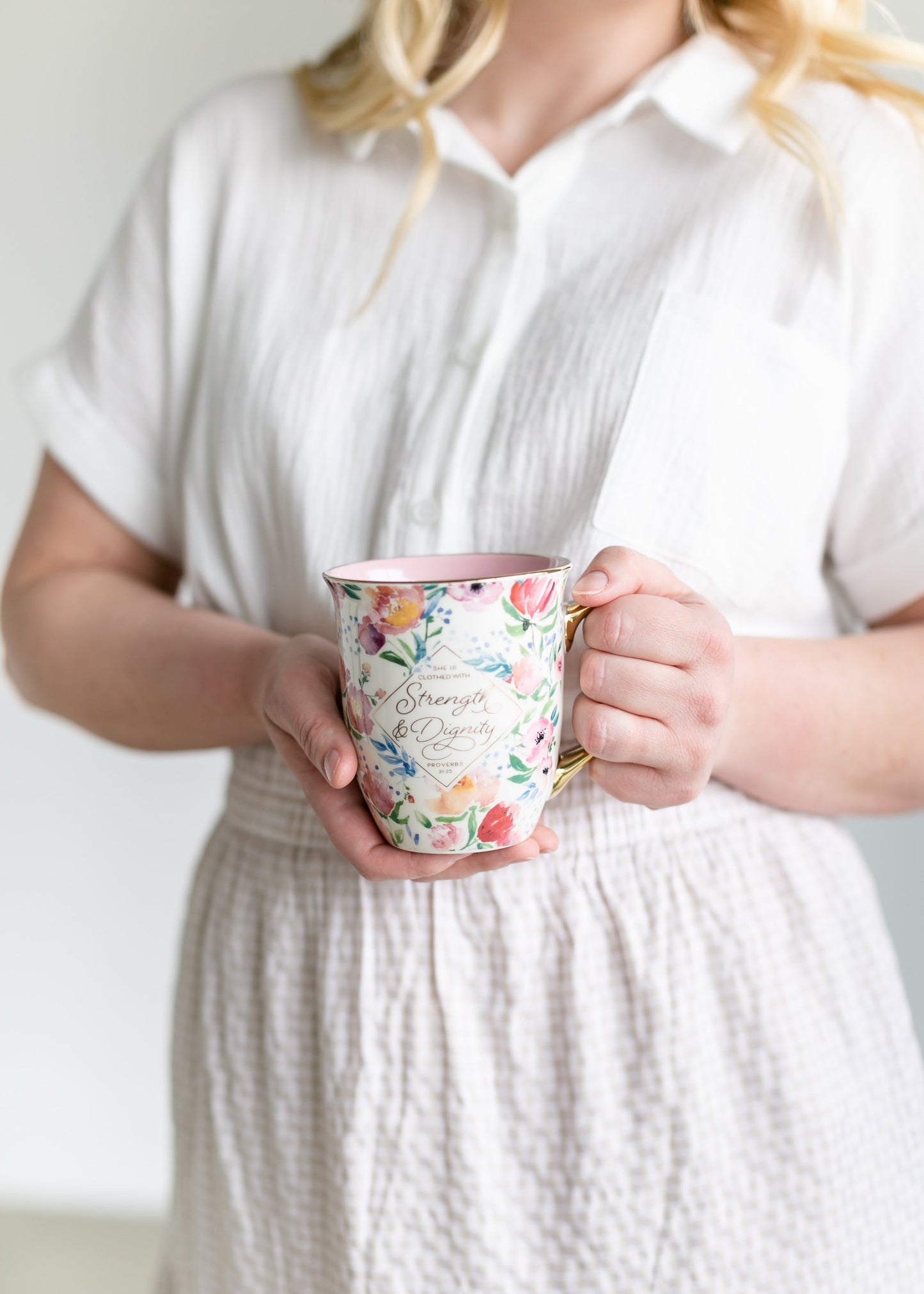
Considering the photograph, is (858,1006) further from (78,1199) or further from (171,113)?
(78,1199)

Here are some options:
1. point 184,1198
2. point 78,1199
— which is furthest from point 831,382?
point 78,1199

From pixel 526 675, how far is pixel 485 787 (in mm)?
57

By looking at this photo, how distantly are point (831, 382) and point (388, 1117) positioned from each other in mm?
522

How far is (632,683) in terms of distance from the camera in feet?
1.82

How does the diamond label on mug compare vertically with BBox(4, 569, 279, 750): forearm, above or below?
above

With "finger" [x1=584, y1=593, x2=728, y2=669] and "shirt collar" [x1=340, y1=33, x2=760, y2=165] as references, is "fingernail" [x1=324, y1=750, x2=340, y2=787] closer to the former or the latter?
"finger" [x1=584, y1=593, x2=728, y2=669]

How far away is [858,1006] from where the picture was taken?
73cm

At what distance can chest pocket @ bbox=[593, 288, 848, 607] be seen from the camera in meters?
0.69

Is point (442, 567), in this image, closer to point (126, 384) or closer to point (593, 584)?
point (593, 584)

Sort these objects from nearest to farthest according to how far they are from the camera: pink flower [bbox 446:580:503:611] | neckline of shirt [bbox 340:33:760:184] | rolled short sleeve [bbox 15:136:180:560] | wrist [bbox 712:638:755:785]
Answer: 1. pink flower [bbox 446:580:503:611]
2. wrist [bbox 712:638:755:785]
3. neckline of shirt [bbox 340:33:760:184]
4. rolled short sleeve [bbox 15:136:180:560]

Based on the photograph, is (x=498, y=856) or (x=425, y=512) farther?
(x=425, y=512)

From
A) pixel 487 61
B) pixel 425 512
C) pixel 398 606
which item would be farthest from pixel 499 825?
pixel 487 61

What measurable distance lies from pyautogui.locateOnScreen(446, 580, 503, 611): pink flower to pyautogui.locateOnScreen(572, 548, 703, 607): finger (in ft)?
0.20

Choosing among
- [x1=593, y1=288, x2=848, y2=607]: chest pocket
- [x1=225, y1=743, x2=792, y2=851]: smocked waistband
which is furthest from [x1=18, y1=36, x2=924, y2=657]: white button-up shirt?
[x1=225, y1=743, x2=792, y2=851]: smocked waistband
